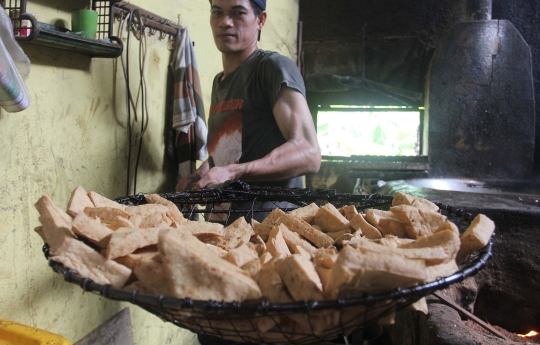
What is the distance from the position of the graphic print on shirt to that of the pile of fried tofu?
123 centimetres

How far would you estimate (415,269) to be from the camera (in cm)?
79

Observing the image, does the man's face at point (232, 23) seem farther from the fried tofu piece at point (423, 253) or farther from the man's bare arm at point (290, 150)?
the fried tofu piece at point (423, 253)

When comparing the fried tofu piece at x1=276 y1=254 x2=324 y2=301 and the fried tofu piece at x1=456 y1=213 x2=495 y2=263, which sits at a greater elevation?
the fried tofu piece at x1=456 y1=213 x2=495 y2=263

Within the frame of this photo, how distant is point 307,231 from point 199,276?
0.52 meters

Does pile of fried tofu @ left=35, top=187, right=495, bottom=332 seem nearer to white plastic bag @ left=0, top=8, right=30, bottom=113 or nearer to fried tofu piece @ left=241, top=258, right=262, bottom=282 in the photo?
fried tofu piece @ left=241, top=258, right=262, bottom=282

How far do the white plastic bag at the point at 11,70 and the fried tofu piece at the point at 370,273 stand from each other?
124 cm

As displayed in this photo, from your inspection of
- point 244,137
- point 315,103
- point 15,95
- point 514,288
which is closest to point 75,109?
point 15,95

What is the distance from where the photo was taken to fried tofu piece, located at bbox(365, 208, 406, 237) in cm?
124

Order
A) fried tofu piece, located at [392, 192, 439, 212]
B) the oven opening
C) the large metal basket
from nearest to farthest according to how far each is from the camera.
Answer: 1. the large metal basket
2. fried tofu piece, located at [392, 192, 439, 212]
3. the oven opening

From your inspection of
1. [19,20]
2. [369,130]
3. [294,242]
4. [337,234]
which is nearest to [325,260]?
[294,242]

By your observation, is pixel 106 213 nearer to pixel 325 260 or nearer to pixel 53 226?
pixel 53 226

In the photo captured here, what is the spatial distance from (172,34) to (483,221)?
2.37 metres

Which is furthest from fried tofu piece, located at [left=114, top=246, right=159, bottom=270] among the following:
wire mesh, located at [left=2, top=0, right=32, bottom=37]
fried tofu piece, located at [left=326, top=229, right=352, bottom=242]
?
wire mesh, located at [left=2, top=0, right=32, bottom=37]

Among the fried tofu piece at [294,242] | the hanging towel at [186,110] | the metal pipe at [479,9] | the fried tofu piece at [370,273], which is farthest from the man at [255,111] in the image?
the metal pipe at [479,9]
